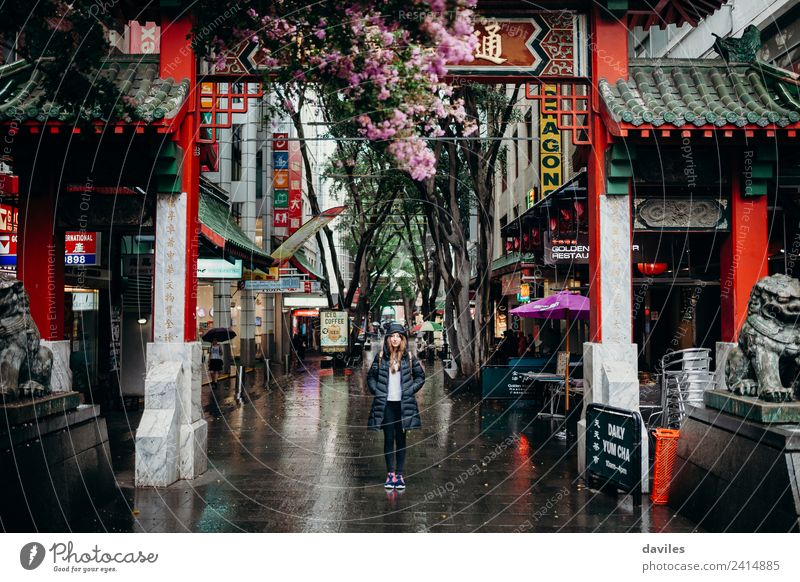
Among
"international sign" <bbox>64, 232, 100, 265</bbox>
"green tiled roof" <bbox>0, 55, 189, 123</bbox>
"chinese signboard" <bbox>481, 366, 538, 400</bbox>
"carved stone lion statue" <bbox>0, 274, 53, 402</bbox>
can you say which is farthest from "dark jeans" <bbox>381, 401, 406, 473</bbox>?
"chinese signboard" <bbox>481, 366, 538, 400</bbox>

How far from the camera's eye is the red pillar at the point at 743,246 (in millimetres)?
9258

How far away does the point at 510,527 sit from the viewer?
22.4 ft

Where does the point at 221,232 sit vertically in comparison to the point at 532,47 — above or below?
below

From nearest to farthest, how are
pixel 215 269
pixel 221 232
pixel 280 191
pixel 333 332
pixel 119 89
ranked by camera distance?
pixel 119 89, pixel 221 232, pixel 215 269, pixel 280 191, pixel 333 332

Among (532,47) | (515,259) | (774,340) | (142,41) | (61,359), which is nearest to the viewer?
(774,340)

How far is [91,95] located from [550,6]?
20.1ft

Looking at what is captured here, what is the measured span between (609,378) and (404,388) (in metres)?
2.75

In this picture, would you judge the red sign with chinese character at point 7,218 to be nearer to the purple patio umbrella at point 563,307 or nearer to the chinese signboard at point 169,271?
the chinese signboard at point 169,271

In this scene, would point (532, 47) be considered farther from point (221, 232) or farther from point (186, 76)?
point (221, 232)

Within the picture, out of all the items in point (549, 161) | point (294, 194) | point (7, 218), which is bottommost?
point (7, 218)

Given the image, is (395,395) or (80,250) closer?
(395,395)

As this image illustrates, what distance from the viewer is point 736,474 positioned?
6090 mm

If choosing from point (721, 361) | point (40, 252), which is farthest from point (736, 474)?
point (40, 252)
